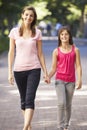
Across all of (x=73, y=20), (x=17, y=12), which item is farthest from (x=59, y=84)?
(x=73, y=20)

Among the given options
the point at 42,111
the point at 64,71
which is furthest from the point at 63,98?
the point at 42,111

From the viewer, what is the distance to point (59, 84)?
8.64 meters

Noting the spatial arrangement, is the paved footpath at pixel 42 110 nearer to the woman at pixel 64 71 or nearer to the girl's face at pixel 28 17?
the woman at pixel 64 71

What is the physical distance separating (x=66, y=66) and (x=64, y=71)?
0.26ft

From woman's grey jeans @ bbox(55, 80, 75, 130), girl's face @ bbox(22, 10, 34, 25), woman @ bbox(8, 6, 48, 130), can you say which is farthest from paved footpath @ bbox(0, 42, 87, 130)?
girl's face @ bbox(22, 10, 34, 25)

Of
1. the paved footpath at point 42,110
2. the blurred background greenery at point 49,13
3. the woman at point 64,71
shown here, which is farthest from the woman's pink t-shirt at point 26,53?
the blurred background greenery at point 49,13

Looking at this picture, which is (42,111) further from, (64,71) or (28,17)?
(28,17)

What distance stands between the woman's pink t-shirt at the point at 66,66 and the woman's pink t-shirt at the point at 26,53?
395 mm

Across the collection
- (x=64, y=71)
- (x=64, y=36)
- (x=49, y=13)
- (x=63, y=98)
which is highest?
(x=64, y=36)

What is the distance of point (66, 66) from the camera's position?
862cm

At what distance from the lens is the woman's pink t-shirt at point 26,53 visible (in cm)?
836

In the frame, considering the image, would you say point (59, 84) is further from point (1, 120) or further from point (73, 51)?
point (1, 120)

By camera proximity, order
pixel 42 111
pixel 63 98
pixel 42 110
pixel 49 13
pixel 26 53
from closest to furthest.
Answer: pixel 26 53 → pixel 63 98 → pixel 42 111 → pixel 42 110 → pixel 49 13

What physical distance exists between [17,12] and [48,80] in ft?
109
